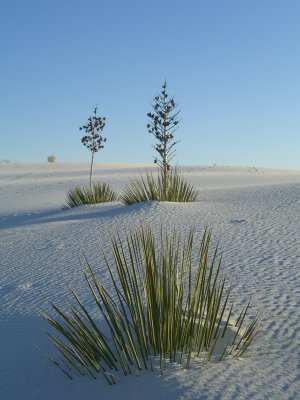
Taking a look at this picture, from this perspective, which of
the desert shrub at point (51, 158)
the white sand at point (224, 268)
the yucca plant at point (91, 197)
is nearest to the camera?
the white sand at point (224, 268)

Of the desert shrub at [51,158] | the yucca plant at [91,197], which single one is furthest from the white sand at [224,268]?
the desert shrub at [51,158]

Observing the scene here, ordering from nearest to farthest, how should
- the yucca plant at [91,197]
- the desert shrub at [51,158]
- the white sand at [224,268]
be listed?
1. the white sand at [224,268]
2. the yucca plant at [91,197]
3. the desert shrub at [51,158]

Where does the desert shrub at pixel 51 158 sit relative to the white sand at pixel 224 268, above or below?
above

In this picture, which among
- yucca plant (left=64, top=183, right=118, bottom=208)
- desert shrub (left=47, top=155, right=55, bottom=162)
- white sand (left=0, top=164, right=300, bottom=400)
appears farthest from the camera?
desert shrub (left=47, top=155, right=55, bottom=162)

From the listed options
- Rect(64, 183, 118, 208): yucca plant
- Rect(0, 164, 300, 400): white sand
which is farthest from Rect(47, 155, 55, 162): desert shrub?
Rect(0, 164, 300, 400): white sand

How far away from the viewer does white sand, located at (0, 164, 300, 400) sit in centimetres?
261

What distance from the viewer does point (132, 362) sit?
9.43 feet

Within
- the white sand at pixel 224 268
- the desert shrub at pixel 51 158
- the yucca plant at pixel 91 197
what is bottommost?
the white sand at pixel 224 268

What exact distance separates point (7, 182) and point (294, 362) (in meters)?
26.3

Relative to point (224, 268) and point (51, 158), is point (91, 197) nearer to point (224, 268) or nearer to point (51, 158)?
point (224, 268)

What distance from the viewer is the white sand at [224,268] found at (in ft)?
8.55

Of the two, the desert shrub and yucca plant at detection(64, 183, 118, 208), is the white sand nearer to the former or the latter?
yucca plant at detection(64, 183, 118, 208)

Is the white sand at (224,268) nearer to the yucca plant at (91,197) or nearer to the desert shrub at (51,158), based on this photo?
the yucca plant at (91,197)

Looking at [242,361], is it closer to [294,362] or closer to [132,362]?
[294,362]
